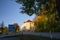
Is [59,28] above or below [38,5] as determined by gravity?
below

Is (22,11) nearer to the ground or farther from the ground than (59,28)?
farther from the ground

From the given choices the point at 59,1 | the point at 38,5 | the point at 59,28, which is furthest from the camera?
the point at 59,28

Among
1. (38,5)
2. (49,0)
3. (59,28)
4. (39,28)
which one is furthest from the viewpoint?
(39,28)

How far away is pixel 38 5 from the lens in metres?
21.3

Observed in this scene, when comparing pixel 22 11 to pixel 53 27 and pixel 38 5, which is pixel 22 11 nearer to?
pixel 38 5

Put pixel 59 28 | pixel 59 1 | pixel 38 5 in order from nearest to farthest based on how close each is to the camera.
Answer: pixel 59 1, pixel 38 5, pixel 59 28

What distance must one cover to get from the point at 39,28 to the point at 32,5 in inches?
788

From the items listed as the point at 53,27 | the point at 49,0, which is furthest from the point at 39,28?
the point at 49,0

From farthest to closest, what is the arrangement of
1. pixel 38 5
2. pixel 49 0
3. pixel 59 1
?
pixel 38 5 → pixel 49 0 → pixel 59 1

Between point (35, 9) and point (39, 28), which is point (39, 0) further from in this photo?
point (39, 28)

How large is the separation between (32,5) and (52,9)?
2598 mm

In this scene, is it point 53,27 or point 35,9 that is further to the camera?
point 53,27

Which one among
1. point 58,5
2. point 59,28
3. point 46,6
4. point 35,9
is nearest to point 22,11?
point 35,9

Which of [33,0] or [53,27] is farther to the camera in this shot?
[53,27]
